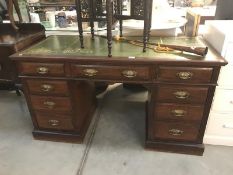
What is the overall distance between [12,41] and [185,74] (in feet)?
4.17

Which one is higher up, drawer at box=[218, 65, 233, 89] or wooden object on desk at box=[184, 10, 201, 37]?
wooden object on desk at box=[184, 10, 201, 37]

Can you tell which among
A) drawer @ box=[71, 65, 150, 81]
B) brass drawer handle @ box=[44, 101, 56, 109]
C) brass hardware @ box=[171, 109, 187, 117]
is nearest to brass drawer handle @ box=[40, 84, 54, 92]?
brass drawer handle @ box=[44, 101, 56, 109]

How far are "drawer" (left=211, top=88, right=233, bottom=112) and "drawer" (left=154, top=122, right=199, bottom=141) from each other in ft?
0.66

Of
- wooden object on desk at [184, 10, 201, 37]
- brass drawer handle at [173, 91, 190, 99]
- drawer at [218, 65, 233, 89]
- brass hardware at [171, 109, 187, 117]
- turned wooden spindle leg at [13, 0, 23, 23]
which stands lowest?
brass hardware at [171, 109, 187, 117]

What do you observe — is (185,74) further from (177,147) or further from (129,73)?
(177,147)

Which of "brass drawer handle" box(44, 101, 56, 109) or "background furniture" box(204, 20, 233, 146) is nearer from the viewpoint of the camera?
"background furniture" box(204, 20, 233, 146)

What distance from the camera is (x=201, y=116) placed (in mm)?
1315

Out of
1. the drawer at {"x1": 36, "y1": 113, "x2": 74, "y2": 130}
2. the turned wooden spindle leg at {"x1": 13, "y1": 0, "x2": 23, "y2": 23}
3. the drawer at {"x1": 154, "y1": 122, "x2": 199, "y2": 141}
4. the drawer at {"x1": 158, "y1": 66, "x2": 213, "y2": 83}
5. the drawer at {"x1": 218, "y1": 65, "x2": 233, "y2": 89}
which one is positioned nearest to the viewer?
the drawer at {"x1": 158, "y1": 66, "x2": 213, "y2": 83}

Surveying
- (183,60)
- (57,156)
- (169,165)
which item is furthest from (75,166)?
(183,60)

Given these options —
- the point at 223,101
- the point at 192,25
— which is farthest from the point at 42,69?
the point at 223,101

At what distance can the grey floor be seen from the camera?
1.36 meters

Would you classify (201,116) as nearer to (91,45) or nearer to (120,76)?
(120,76)

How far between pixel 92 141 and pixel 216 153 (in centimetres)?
92

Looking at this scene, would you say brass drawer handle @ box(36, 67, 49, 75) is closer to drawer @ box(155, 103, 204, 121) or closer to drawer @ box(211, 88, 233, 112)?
drawer @ box(155, 103, 204, 121)
